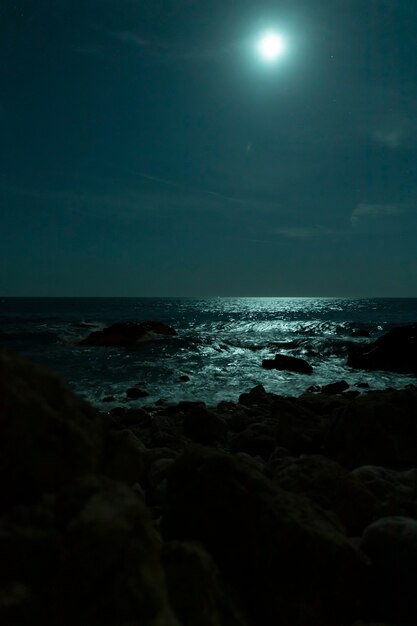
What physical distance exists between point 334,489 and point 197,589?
1.58 meters

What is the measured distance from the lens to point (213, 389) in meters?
13.6

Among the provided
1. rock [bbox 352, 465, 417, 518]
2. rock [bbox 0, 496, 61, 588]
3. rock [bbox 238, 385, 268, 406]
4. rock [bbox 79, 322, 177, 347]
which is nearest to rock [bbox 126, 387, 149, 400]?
rock [bbox 238, 385, 268, 406]

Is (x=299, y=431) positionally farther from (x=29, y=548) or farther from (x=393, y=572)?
(x=29, y=548)

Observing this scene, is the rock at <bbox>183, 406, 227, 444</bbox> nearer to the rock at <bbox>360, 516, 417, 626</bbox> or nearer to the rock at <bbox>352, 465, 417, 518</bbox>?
the rock at <bbox>352, 465, 417, 518</bbox>

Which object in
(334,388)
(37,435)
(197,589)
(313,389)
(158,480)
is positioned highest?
(37,435)

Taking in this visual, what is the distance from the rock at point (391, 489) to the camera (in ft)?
10.0

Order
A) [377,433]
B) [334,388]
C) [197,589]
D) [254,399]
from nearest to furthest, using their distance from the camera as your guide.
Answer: [197,589] < [377,433] < [254,399] < [334,388]

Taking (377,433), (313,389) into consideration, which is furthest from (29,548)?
(313,389)

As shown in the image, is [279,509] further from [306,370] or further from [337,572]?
[306,370]

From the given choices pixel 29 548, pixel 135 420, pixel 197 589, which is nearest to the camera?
pixel 29 548

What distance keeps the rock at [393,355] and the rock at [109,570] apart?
62.8 feet

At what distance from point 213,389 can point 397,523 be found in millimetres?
11311

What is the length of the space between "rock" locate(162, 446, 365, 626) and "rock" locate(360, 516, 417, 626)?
7.3 inches

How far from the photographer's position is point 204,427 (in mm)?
7027
